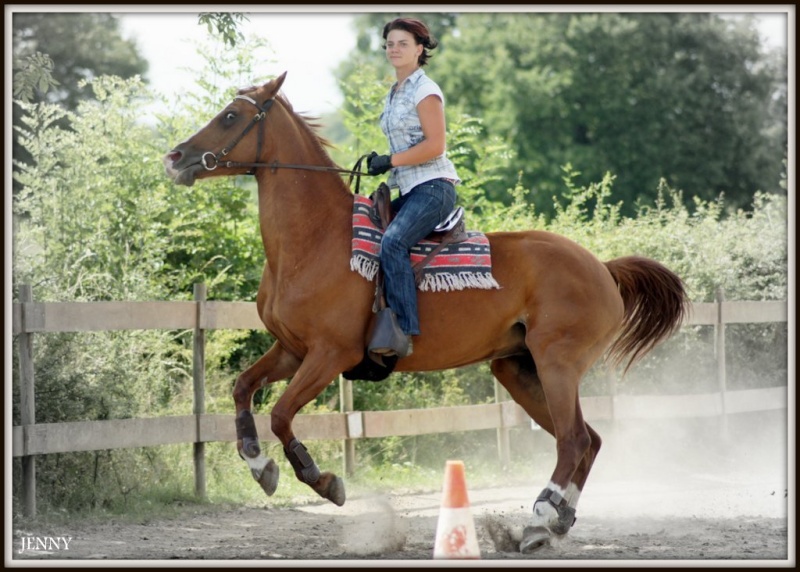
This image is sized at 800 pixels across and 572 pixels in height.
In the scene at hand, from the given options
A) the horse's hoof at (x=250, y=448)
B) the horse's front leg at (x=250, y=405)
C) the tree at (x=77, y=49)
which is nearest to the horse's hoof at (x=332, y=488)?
the horse's front leg at (x=250, y=405)

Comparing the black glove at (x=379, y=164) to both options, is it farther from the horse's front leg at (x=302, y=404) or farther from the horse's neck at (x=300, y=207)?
the horse's front leg at (x=302, y=404)

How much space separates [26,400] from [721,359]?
27.9 feet

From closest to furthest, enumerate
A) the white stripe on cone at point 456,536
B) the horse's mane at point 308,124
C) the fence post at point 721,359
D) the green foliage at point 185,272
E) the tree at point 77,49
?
1. the white stripe on cone at point 456,536
2. the horse's mane at point 308,124
3. the green foliage at point 185,272
4. the fence post at point 721,359
5. the tree at point 77,49

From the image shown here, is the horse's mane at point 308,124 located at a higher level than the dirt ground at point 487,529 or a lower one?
higher

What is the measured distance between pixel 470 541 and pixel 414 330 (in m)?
1.91

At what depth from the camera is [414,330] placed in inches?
278

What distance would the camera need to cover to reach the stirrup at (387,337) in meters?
6.88

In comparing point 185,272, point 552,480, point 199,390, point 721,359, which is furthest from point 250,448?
point 721,359

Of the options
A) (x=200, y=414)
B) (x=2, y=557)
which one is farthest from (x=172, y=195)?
(x=2, y=557)

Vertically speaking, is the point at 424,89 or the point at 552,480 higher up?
the point at 424,89

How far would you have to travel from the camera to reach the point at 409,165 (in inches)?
288

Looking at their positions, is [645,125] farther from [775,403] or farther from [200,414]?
[200,414]

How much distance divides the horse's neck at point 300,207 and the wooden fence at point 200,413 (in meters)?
1.87
